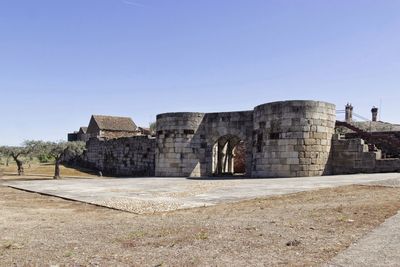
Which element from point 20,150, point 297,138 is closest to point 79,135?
point 20,150

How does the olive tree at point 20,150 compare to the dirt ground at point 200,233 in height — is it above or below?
above

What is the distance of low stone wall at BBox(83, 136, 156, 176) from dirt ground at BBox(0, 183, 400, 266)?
18.1 m

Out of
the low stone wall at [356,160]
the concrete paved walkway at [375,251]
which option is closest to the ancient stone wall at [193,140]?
the low stone wall at [356,160]

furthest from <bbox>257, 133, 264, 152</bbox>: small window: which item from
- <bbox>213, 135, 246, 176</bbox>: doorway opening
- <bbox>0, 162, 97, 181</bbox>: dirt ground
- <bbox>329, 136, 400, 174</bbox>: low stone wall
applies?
<bbox>0, 162, 97, 181</bbox>: dirt ground

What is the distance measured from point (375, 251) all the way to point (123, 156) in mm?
27316

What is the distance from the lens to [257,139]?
794 inches

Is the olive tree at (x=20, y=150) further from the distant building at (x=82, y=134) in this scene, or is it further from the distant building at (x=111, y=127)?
the distant building at (x=82, y=134)

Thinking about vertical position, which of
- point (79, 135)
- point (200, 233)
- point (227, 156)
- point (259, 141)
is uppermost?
point (79, 135)

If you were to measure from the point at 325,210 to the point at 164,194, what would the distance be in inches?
219

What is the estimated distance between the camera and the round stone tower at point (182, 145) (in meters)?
23.5

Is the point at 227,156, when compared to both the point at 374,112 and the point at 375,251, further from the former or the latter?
the point at 375,251

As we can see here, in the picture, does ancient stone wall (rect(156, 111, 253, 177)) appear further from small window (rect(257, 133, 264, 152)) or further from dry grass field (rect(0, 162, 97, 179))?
dry grass field (rect(0, 162, 97, 179))

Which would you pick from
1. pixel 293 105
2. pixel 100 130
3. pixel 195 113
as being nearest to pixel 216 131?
pixel 195 113

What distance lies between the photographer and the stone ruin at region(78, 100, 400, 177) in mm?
18453
